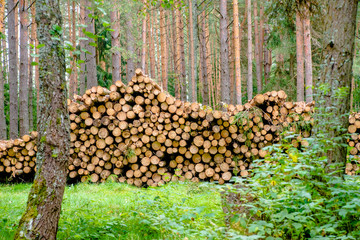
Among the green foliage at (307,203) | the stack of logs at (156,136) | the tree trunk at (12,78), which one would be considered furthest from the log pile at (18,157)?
the green foliage at (307,203)

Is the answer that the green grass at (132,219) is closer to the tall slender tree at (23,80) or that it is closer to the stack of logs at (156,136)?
the stack of logs at (156,136)

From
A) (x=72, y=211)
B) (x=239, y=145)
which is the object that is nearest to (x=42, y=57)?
(x=72, y=211)

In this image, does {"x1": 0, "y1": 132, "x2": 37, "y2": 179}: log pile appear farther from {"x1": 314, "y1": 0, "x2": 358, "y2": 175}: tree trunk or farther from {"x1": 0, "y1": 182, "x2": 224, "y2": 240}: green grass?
{"x1": 314, "y1": 0, "x2": 358, "y2": 175}: tree trunk

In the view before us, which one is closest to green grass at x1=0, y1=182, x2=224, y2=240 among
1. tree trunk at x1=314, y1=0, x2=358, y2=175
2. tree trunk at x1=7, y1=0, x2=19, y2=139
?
tree trunk at x1=314, y1=0, x2=358, y2=175

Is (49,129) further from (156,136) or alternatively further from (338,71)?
(156,136)

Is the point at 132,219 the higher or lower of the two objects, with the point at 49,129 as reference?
lower

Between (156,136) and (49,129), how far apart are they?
3.82 m

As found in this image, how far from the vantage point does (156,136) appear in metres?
6.10

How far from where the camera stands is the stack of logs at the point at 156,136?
5.89 meters

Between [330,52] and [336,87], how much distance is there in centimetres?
40

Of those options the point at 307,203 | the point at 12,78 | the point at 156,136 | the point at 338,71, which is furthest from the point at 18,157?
the point at 338,71

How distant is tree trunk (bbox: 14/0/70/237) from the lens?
2297 millimetres

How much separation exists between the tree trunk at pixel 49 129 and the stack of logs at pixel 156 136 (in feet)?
12.1

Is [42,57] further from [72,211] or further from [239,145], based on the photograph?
[239,145]
